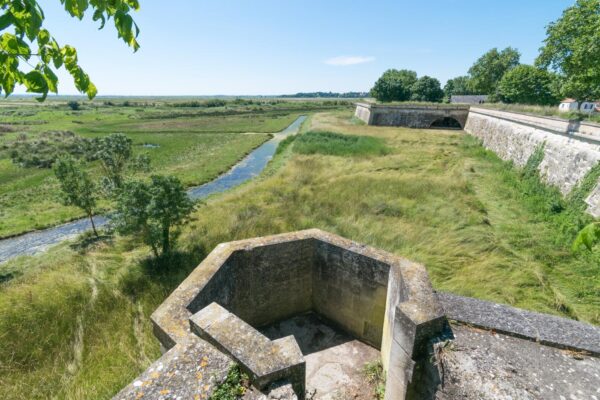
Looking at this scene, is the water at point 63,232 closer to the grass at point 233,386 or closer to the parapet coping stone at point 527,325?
the grass at point 233,386

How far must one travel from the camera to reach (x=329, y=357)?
21.2ft

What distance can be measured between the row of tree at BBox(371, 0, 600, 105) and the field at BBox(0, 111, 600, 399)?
293 inches

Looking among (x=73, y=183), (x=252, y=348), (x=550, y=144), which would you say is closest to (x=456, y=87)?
(x=550, y=144)

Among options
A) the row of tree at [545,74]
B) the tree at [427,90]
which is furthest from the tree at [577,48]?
the tree at [427,90]

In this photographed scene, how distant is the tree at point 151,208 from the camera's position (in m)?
9.30

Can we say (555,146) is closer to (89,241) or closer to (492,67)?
(89,241)

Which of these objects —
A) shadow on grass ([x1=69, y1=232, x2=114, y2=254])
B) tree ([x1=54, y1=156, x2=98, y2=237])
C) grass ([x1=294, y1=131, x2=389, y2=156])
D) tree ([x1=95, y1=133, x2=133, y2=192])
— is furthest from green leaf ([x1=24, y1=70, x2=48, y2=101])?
grass ([x1=294, y1=131, x2=389, y2=156])

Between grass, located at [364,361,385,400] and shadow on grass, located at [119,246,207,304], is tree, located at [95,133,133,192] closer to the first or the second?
shadow on grass, located at [119,246,207,304]

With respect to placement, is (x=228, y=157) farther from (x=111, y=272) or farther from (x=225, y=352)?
(x=225, y=352)

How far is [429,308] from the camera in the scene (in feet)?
13.7

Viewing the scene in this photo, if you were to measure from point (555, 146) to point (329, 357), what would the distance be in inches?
630

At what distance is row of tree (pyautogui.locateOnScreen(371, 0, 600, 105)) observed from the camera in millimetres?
18172

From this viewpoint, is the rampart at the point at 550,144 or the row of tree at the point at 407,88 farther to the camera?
the row of tree at the point at 407,88

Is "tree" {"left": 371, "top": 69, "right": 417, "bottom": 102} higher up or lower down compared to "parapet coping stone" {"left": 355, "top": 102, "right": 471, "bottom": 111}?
higher up
